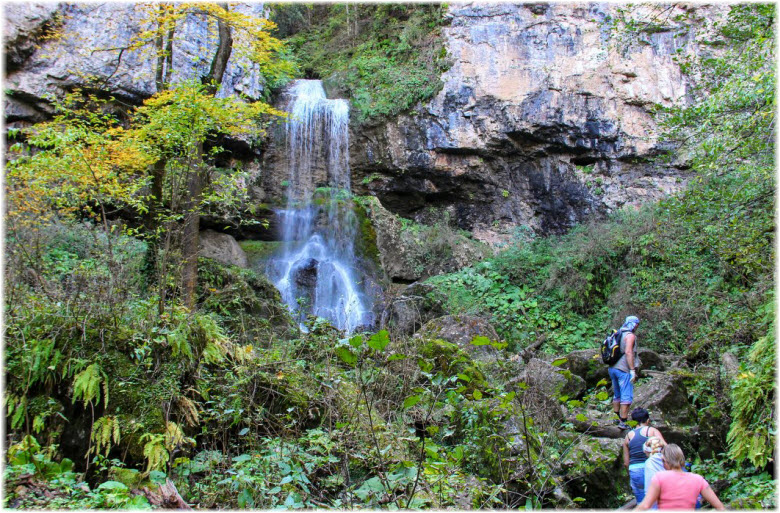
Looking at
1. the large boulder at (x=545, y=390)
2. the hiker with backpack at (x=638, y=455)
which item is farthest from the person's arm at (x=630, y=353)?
the hiker with backpack at (x=638, y=455)

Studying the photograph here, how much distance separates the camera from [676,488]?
126 inches

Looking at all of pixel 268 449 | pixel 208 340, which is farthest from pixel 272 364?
pixel 268 449

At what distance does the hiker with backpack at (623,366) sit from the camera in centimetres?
593

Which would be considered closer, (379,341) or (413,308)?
(379,341)

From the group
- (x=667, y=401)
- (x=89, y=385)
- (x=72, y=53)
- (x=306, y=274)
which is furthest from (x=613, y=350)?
(x=72, y=53)

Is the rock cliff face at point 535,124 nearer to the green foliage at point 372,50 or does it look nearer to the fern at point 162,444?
the green foliage at point 372,50

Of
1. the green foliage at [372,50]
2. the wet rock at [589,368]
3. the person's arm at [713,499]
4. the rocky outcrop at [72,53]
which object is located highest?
the green foliage at [372,50]

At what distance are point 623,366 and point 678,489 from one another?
9.85 ft

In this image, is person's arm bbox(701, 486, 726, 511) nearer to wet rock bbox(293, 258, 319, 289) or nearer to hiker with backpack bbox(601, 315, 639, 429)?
hiker with backpack bbox(601, 315, 639, 429)

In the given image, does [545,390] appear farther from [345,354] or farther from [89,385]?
[89,385]

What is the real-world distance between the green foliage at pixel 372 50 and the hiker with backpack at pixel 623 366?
12662 mm

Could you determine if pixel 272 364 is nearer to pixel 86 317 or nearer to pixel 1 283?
pixel 86 317

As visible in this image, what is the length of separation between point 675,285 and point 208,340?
10.6 meters

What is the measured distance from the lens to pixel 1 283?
3.90 meters
